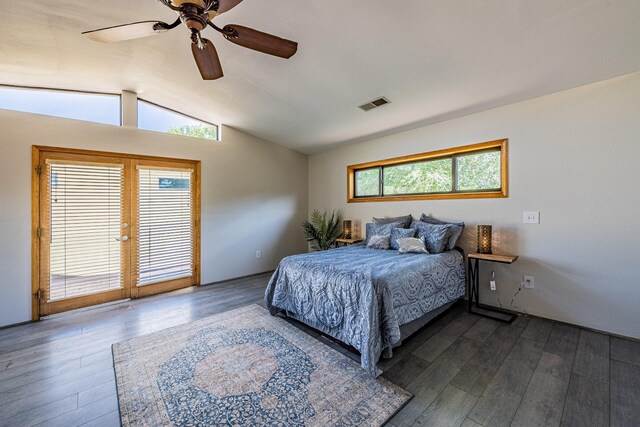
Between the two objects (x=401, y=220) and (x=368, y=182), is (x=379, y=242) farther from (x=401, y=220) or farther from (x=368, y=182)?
(x=368, y=182)

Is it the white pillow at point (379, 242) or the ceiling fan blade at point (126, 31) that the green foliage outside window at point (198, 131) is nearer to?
the ceiling fan blade at point (126, 31)

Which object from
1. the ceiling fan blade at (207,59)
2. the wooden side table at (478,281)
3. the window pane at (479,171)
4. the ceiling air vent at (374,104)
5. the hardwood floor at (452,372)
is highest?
the ceiling air vent at (374,104)

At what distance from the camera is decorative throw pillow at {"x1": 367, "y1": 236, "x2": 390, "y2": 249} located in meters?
3.56

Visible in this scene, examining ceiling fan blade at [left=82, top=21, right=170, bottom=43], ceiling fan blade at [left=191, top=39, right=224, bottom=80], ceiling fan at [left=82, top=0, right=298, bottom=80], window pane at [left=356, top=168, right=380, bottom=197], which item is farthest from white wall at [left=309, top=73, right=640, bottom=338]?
ceiling fan blade at [left=82, top=21, right=170, bottom=43]

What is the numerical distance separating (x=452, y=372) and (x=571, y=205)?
2.22 meters

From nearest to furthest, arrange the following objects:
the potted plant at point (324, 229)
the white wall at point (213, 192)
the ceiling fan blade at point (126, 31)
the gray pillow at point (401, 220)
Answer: the ceiling fan blade at point (126, 31) < the white wall at point (213, 192) < the gray pillow at point (401, 220) < the potted plant at point (324, 229)

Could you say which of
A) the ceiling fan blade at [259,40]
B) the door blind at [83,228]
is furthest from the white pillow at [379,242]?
the door blind at [83,228]

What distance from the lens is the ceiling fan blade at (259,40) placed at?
5.64ft

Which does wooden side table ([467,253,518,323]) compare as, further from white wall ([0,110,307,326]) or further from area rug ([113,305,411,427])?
white wall ([0,110,307,326])

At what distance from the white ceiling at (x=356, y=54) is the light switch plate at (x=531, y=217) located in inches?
51.8

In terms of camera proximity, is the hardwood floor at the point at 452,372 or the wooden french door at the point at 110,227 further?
the wooden french door at the point at 110,227

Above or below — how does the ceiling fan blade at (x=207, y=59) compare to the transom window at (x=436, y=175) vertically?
above

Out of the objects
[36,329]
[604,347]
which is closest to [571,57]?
[604,347]

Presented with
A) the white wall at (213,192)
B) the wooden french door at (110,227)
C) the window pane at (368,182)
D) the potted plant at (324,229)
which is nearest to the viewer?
the white wall at (213,192)
